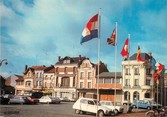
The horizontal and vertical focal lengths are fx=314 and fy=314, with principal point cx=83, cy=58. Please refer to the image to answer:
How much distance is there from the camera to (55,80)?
279 ft

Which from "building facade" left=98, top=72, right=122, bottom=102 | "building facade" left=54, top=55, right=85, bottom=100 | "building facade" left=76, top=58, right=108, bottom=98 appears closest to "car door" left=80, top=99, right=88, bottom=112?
"building facade" left=98, top=72, right=122, bottom=102

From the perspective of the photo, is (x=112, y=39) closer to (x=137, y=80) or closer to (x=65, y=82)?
(x=137, y=80)

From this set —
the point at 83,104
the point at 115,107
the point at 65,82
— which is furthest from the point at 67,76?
the point at 83,104

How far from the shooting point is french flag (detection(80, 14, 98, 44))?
24.0 meters

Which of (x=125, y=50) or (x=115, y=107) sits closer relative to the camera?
(x=115, y=107)

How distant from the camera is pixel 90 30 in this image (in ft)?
78.9

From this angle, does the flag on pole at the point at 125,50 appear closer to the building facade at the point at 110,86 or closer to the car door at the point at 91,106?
the car door at the point at 91,106

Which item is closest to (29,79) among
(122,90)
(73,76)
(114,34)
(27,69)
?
(27,69)

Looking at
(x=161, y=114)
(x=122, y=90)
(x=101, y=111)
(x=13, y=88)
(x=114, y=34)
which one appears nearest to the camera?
(x=161, y=114)

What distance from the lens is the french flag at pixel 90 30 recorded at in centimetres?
2405

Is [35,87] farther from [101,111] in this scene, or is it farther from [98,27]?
[98,27]

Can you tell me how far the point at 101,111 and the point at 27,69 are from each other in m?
63.9

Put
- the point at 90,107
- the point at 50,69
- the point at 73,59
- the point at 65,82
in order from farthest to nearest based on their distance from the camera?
the point at 50,69 → the point at 73,59 → the point at 65,82 → the point at 90,107

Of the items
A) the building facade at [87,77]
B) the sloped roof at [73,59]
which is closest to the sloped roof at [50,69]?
the sloped roof at [73,59]
